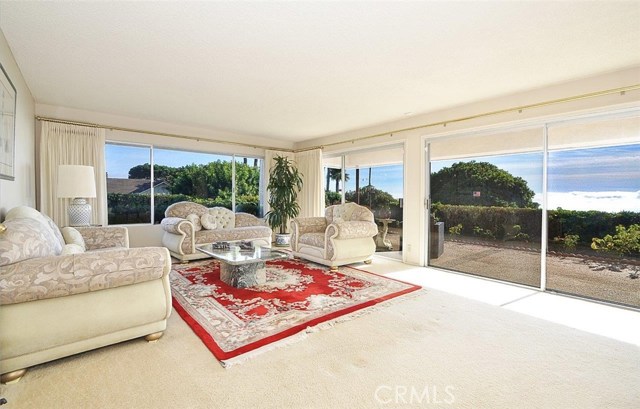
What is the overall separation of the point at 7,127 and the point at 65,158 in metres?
2.00

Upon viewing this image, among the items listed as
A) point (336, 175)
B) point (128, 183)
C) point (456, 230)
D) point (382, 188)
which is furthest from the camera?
point (336, 175)

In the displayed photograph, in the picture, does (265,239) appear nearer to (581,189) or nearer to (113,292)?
(113,292)

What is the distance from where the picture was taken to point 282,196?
6273 millimetres

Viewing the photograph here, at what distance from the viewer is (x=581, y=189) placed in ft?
10.7

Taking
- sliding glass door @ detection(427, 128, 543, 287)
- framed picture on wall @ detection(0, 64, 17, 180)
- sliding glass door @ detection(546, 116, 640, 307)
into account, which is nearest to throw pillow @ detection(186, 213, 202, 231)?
framed picture on wall @ detection(0, 64, 17, 180)

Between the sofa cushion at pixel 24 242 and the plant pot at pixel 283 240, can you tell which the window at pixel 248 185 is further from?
the sofa cushion at pixel 24 242

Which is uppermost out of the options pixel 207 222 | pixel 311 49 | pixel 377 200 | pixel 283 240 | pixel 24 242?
pixel 311 49

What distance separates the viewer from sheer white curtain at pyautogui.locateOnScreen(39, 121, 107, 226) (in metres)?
4.11

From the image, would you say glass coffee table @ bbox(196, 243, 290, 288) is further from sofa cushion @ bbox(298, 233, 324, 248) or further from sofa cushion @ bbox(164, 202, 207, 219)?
sofa cushion @ bbox(164, 202, 207, 219)

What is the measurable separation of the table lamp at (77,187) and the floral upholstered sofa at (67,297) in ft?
5.74

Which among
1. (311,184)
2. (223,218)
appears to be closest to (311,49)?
(223,218)

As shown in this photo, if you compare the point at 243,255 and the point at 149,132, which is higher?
the point at 149,132

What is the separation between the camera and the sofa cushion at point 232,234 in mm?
4699

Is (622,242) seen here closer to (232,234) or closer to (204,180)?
(232,234)
